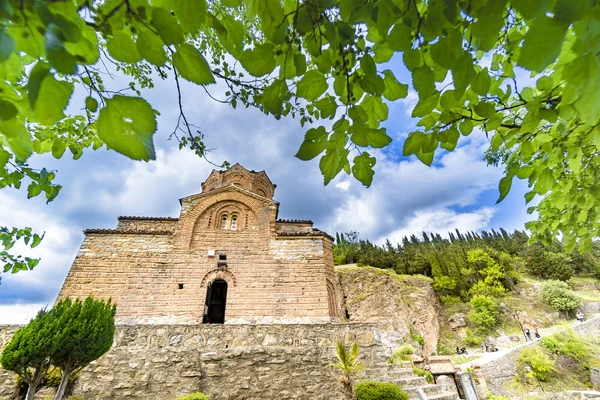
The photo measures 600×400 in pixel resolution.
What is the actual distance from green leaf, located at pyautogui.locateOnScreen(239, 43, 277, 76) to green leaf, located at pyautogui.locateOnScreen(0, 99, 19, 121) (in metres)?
0.66

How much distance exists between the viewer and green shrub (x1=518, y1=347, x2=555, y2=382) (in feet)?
56.2

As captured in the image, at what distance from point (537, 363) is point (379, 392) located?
1839 cm

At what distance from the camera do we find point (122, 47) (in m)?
0.79

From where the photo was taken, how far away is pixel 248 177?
17.0m

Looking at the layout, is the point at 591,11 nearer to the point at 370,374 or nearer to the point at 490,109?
the point at 490,109

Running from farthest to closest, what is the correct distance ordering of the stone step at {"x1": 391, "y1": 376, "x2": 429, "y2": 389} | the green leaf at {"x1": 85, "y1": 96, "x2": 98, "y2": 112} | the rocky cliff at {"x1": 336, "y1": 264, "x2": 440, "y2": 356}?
the rocky cliff at {"x1": 336, "y1": 264, "x2": 440, "y2": 356}, the stone step at {"x1": 391, "y1": 376, "x2": 429, "y2": 389}, the green leaf at {"x1": 85, "y1": 96, "x2": 98, "y2": 112}

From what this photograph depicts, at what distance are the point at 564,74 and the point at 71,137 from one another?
337 cm

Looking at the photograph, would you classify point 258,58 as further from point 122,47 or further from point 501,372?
point 501,372

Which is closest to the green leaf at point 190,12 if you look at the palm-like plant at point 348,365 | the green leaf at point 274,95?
the green leaf at point 274,95

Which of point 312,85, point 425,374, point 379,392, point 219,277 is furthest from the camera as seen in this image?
point 219,277

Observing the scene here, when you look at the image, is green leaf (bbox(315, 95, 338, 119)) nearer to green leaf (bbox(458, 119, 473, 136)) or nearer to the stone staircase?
green leaf (bbox(458, 119, 473, 136))

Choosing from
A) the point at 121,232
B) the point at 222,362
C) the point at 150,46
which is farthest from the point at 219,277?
the point at 150,46

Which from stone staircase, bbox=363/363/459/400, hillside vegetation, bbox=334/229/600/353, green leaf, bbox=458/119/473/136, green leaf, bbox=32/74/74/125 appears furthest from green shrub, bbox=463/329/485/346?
green leaf, bbox=32/74/74/125

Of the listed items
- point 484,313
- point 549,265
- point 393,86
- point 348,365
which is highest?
point 549,265
